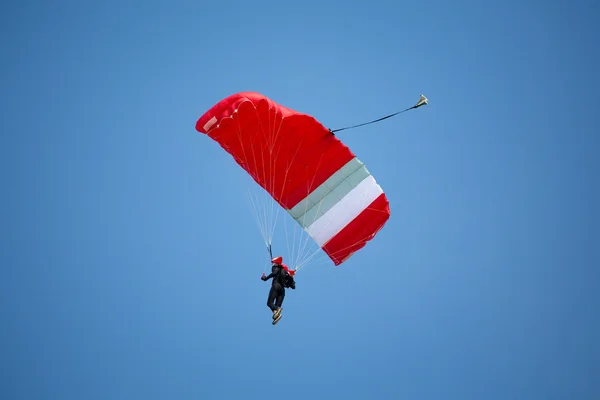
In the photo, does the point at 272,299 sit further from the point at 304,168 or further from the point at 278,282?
the point at 304,168

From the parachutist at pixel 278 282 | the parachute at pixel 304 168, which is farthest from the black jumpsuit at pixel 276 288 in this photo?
the parachute at pixel 304 168

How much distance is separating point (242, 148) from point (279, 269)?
8.88 ft

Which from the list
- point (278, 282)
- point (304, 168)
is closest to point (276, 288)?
point (278, 282)

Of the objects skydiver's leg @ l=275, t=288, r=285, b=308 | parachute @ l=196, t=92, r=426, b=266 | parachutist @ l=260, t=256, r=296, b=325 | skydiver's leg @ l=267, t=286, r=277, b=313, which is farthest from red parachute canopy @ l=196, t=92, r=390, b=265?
skydiver's leg @ l=267, t=286, r=277, b=313

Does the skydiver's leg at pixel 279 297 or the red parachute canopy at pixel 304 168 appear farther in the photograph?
the red parachute canopy at pixel 304 168

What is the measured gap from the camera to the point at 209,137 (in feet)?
42.9

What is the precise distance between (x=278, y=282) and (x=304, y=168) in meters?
2.60

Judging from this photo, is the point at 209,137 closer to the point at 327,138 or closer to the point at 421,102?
the point at 327,138

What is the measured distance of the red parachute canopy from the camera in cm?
1273

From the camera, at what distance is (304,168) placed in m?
13.5

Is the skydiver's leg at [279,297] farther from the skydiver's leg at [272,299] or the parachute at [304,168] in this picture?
the parachute at [304,168]

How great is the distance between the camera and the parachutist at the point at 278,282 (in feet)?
39.8

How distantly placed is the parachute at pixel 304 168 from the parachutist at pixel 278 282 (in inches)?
17.1

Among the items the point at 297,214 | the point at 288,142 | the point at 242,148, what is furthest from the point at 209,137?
the point at 297,214
